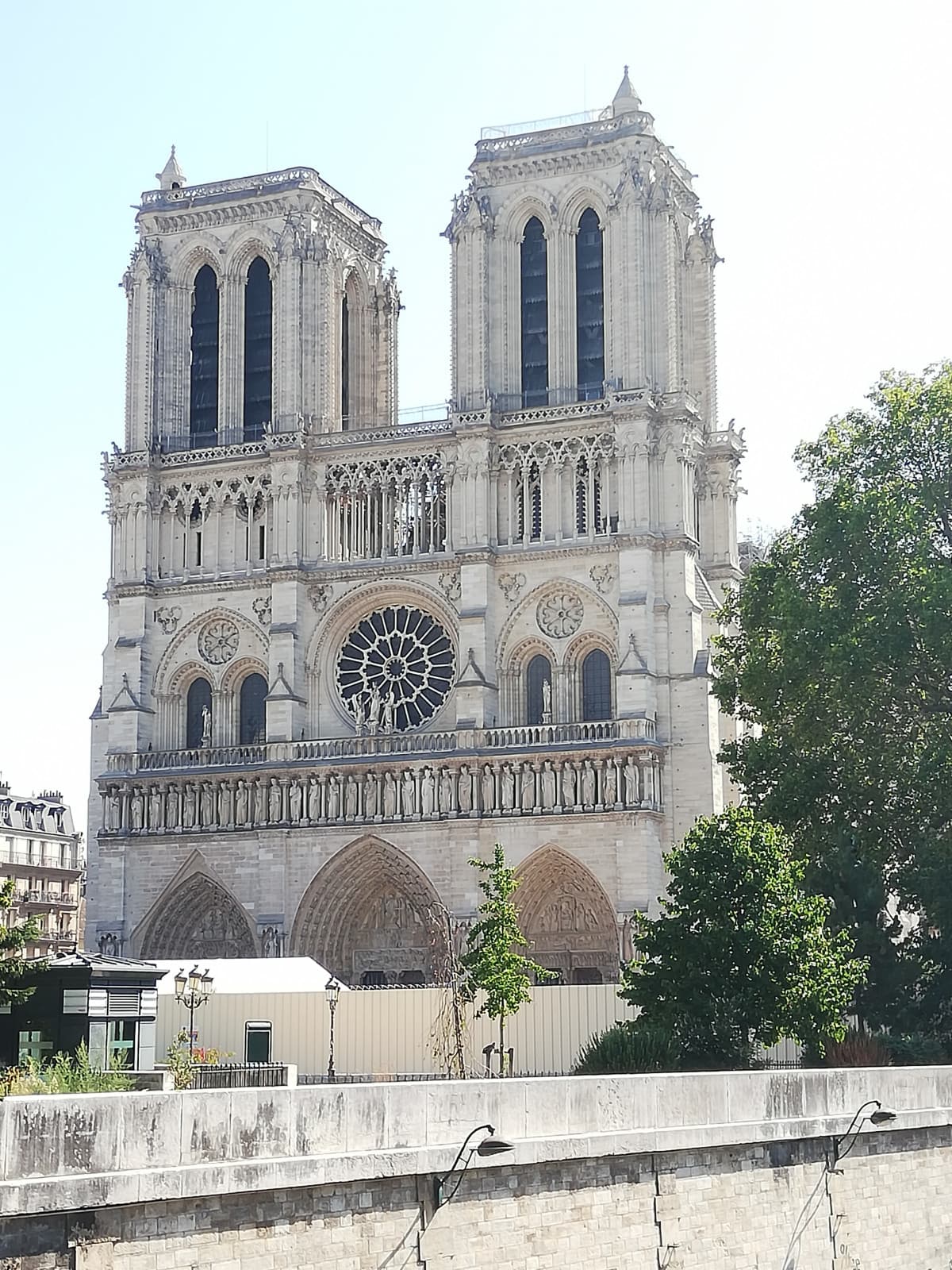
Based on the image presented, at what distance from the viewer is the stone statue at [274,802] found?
45562mm

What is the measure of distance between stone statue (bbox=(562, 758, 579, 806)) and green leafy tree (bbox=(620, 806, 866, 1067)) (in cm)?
1833

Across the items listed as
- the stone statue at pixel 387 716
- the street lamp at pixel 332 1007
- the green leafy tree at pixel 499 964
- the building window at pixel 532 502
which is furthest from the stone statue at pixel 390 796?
the street lamp at pixel 332 1007

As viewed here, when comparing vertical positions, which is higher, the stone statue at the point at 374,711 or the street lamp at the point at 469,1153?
the stone statue at the point at 374,711

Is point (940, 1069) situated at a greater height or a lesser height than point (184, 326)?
lesser

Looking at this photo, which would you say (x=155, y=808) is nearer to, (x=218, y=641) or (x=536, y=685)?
(x=218, y=641)

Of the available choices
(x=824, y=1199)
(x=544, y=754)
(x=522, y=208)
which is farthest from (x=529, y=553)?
(x=824, y=1199)

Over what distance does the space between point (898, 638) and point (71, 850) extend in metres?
43.9

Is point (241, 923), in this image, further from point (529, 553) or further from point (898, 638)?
point (898, 638)

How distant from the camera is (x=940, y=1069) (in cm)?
2122

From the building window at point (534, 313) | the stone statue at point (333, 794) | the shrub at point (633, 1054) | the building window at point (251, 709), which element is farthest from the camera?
the building window at point (251, 709)

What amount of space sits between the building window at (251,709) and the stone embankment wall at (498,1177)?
95.4 feet

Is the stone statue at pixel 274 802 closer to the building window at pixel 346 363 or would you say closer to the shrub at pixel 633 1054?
the building window at pixel 346 363

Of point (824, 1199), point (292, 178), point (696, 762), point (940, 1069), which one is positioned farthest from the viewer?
point (292, 178)

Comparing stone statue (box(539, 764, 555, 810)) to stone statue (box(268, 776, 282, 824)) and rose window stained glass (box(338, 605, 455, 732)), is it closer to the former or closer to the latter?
rose window stained glass (box(338, 605, 455, 732))
